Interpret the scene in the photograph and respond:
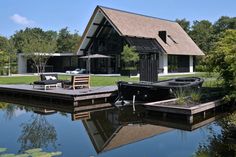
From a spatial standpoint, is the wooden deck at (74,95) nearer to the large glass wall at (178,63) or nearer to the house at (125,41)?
the house at (125,41)

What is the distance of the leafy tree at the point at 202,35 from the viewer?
50594 millimetres

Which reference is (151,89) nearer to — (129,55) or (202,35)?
(129,55)

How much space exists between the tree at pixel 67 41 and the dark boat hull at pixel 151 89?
42326mm

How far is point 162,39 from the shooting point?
35.4m

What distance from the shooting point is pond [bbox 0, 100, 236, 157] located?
7.57 m

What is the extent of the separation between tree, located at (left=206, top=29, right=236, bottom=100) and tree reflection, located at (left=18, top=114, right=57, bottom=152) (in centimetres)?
636

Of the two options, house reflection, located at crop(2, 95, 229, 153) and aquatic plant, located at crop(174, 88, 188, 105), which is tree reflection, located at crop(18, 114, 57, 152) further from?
aquatic plant, located at crop(174, 88, 188, 105)

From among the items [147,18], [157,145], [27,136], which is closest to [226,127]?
[157,145]

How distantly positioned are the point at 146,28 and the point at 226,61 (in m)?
24.2

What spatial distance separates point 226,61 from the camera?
1126 cm

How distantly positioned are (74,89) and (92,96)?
2.00 m

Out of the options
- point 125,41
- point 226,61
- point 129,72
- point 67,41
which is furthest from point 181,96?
point 67,41

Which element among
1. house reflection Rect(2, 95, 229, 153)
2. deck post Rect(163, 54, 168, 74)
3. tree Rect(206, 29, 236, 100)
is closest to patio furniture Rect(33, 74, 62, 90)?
house reflection Rect(2, 95, 229, 153)

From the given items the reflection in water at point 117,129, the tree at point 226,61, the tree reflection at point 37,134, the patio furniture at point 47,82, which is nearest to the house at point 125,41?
the patio furniture at point 47,82
